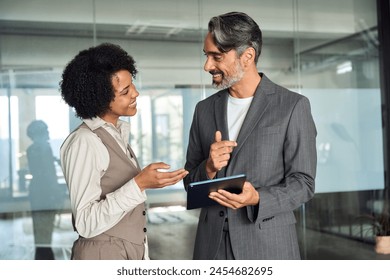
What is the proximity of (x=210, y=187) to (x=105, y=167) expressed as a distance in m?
0.38

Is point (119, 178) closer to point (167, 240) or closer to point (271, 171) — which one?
point (271, 171)

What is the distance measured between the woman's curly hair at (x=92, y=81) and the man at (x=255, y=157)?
388mm

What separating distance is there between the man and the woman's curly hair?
388 millimetres

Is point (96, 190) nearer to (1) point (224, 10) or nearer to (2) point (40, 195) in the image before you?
(2) point (40, 195)

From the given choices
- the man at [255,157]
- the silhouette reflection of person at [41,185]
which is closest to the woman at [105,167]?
the man at [255,157]

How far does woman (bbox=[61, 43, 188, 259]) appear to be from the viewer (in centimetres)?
183

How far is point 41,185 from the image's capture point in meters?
4.64

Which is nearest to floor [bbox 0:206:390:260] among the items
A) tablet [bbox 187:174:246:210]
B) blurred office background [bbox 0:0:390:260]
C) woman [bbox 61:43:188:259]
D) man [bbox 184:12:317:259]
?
blurred office background [bbox 0:0:390:260]

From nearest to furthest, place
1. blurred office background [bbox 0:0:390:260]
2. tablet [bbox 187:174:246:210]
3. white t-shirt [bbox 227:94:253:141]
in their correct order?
tablet [bbox 187:174:246:210]
white t-shirt [bbox 227:94:253:141]
blurred office background [bbox 0:0:390:260]

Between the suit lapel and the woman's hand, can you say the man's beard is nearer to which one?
the suit lapel

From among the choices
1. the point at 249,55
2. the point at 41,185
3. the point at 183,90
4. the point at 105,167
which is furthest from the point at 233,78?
the point at 41,185

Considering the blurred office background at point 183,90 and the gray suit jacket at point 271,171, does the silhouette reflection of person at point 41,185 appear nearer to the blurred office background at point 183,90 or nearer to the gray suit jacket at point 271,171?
the blurred office background at point 183,90


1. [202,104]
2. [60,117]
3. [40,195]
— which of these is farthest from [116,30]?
[202,104]
